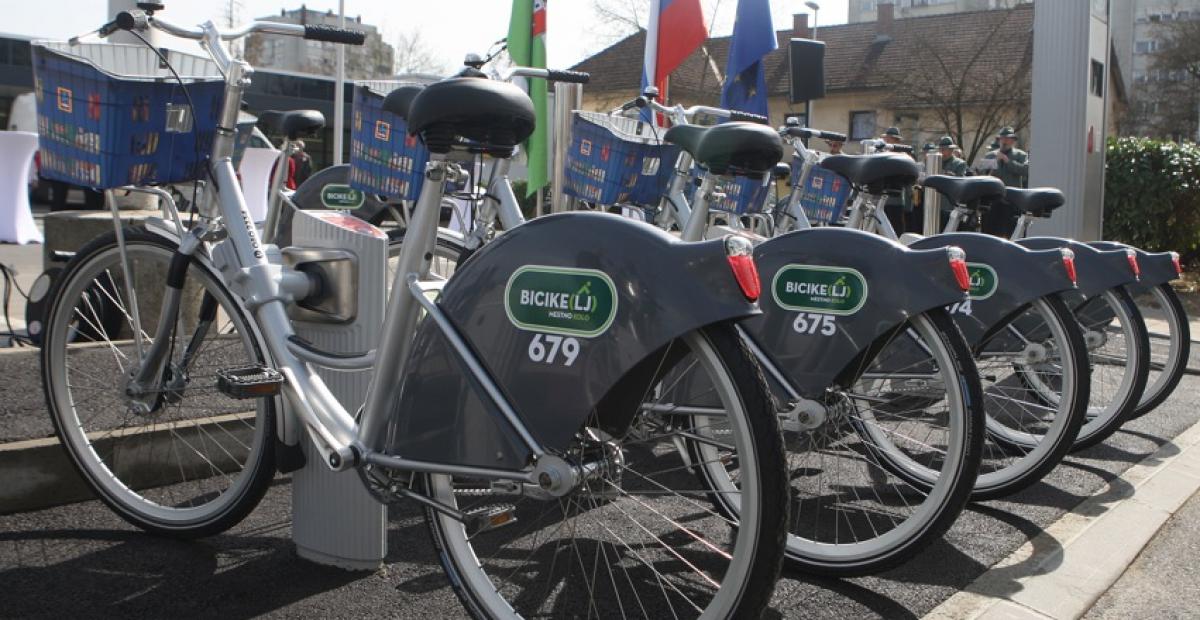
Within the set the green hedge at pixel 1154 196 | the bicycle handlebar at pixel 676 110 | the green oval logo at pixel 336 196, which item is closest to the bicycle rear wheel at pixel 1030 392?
the bicycle handlebar at pixel 676 110

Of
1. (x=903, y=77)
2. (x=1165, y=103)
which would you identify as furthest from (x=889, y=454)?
(x=1165, y=103)

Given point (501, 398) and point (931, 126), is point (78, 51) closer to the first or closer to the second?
point (501, 398)

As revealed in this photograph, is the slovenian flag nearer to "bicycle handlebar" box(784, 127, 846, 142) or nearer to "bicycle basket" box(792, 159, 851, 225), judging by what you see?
"bicycle basket" box(792, 159, 851, 225)

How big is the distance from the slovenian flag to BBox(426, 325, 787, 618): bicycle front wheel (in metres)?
4.55

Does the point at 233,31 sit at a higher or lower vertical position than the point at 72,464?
higher

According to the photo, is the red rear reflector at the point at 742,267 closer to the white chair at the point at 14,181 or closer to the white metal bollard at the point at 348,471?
the white metal bollard at the point at 348,471

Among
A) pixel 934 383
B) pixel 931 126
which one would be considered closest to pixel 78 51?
A: pixel 934 383

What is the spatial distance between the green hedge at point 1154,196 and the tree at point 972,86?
2136 cm

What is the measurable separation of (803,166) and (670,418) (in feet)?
10.7

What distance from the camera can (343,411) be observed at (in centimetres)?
291

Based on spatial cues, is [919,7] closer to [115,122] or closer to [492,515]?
[115,122]

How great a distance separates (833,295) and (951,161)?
9.83m

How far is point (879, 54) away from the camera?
145 ft

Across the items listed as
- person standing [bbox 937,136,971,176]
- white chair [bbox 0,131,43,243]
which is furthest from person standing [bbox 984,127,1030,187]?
white chair [bbox 0,131,43,243]
